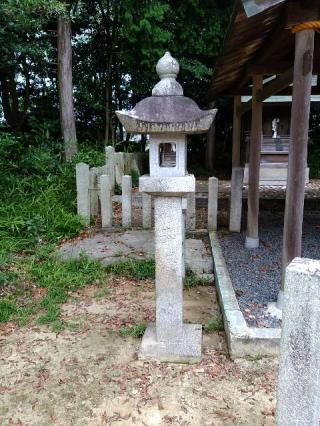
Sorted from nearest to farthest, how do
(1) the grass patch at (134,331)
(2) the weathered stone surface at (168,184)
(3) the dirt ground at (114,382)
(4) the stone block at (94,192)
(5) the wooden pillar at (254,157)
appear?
1. (3) the dirt ground at (114,382)
2. (2) the weathered stone surface at (168,184)
3. (1) the grass patch at (134,331)
4. (5) the wooden pillar at (254,157)
5. (4) the stone block at (94,192)

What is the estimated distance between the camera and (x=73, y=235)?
6102mm

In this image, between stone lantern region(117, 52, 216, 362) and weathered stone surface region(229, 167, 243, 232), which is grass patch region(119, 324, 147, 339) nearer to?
stone lantern region(117, 52, 216, 362)

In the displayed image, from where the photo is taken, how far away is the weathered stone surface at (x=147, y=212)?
6238mm

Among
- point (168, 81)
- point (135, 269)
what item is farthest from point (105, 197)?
point (168, 81)

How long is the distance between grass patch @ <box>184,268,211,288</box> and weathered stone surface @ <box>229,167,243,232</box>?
1680 millimetres

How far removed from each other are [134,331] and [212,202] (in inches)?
120

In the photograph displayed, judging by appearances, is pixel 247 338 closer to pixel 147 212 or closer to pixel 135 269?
pixel 135 269

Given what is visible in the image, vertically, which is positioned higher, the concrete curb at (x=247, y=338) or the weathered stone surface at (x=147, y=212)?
the weathered stone surface at (x=147, y=212)

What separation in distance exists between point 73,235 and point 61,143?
13.5 ft

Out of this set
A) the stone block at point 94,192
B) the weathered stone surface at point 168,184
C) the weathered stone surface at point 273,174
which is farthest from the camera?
the weathered stone surface at point 273,174

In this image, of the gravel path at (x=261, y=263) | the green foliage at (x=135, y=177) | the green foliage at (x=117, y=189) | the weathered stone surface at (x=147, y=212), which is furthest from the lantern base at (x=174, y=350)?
the green foliage at (x=135, y=177)

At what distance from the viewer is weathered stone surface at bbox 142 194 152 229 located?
246 inches

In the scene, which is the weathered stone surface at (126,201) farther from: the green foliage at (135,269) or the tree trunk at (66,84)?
the tree trunk at (66,84)

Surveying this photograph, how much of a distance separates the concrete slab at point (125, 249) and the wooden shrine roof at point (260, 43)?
2493mm
